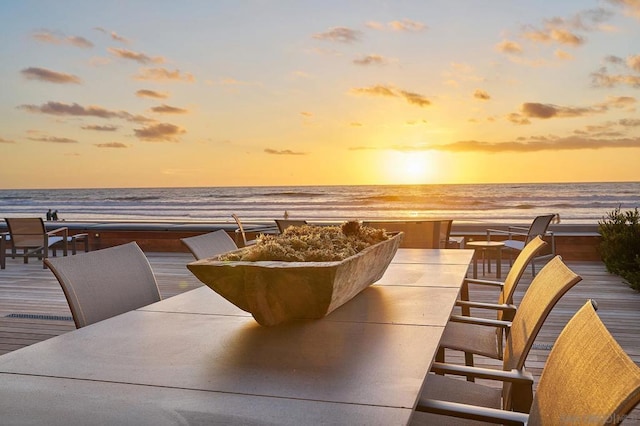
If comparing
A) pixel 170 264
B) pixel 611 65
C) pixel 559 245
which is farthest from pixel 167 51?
pixel 611 65

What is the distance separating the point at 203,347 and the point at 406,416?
60 centimetres

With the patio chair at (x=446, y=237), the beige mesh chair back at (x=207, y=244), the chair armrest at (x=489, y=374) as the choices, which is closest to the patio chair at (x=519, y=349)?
the chair armrest at (x=489, y=374)

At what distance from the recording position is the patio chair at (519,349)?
59.7 inches

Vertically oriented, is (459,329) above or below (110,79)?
below

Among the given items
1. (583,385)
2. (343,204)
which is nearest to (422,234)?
(583,385)

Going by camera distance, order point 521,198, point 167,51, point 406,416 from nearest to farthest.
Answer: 1. point 406,416
2. point 167,51
3. point 521,198

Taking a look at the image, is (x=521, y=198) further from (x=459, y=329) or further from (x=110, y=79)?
(x=459, y=329)

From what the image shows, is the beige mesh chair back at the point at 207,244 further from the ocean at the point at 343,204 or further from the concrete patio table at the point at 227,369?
the ocean at the point at 343,204

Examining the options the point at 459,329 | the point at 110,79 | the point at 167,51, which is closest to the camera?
the point at 459,329

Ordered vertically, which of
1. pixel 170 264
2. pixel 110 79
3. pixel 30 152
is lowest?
pixel 170 264

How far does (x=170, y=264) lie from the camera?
335 inches

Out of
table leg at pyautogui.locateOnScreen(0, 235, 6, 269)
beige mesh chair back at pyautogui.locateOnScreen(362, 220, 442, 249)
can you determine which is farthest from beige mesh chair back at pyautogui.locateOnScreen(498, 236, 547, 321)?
table leg at pyautogui.locateOnScreen(0, 235, 6, 269)

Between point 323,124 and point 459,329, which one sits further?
point 323,124

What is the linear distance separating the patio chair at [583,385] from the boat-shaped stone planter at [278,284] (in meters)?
0.40
